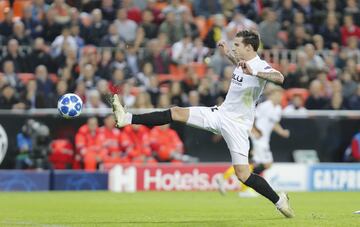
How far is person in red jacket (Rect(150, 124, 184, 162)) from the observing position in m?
19.3

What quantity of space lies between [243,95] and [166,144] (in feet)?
25.8

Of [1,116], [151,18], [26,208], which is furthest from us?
[151,18]

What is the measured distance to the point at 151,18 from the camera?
73.0ft

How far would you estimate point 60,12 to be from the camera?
21.5 metres

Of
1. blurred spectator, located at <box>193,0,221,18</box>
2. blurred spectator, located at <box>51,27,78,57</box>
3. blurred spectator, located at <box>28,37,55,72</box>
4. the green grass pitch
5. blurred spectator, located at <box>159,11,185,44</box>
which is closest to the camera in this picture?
the green grass pitch

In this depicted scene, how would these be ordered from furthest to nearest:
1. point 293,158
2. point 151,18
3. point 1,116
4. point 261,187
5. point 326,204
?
point 151,18, point 293,158, point 1,116, point 326,204, point 261,187

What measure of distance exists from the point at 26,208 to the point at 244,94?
397cm

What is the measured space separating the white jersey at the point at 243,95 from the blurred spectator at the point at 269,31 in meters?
11.3

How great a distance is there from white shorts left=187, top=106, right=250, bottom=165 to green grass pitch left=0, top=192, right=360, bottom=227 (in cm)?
81

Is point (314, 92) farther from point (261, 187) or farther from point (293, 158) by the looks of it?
point (261, 187)

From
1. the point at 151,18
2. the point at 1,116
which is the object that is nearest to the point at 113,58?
the point at 151,18

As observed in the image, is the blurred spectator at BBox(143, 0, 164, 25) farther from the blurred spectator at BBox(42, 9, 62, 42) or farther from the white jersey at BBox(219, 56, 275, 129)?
the white jersey at BBox(219, 56, 275, 129)

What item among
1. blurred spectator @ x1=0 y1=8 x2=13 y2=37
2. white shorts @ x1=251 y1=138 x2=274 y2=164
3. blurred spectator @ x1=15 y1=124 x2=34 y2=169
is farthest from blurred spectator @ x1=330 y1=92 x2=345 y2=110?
blurred spectator @ x1=0 y1=8 x2=13 y2=37

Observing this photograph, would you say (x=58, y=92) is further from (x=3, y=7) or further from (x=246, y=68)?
(x=246, y=68)
